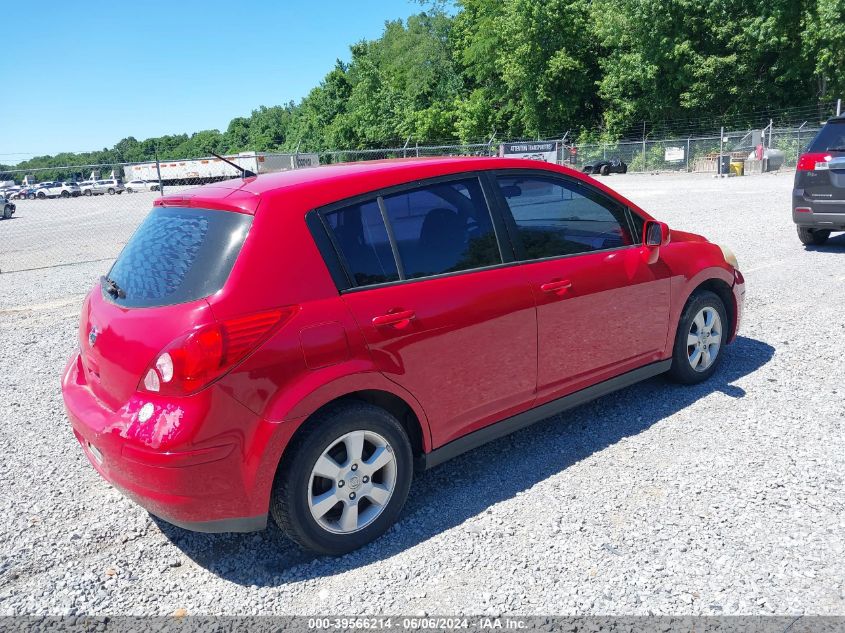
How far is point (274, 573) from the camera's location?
9.53ft

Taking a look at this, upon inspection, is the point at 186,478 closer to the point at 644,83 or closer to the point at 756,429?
the point at 756,429

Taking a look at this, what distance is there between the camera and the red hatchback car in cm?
261

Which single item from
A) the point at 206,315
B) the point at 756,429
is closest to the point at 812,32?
the point at 756,429

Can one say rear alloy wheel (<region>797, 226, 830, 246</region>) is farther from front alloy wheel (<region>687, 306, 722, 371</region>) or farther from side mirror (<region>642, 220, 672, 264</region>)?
side mirror (<region>642, 220, 672, 264</region>)

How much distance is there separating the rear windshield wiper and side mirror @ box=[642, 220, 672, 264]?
3.05 m

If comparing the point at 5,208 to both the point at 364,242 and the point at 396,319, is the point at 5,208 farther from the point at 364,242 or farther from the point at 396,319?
the point at 396,319

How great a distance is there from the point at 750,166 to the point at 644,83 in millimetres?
13468

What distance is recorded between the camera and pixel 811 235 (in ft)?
31.8

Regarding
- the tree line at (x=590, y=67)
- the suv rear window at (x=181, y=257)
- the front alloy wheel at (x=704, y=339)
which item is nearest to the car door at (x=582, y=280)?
the front alloy wheel at (x=704, y=339)

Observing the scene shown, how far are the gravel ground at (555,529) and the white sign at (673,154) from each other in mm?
33566

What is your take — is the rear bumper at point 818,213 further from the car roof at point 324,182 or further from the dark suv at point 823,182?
the car roof at point 324,182

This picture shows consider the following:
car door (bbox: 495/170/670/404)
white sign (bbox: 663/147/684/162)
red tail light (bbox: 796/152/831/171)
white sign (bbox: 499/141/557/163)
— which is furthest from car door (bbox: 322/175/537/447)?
white sign (bbox: 663/147/684/162)

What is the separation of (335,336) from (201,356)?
1.83ft

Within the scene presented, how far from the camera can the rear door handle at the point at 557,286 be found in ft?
11.7
